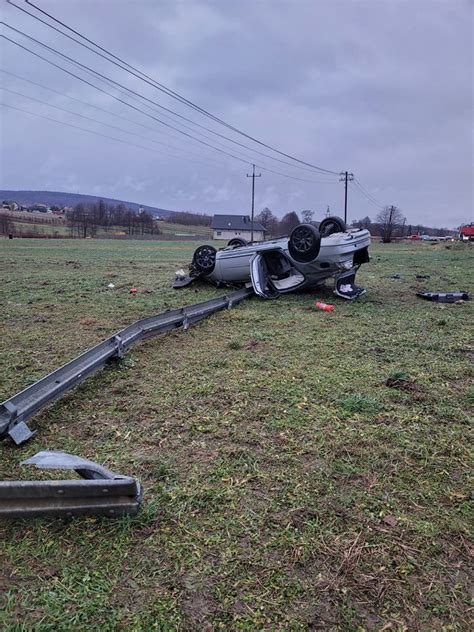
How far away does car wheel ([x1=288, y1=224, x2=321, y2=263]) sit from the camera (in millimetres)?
7488

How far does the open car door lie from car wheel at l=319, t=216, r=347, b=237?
154 cm

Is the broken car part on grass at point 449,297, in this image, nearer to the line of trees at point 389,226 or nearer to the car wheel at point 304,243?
the car wheel at point 304,243

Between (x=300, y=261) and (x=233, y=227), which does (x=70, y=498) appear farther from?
(x=233, y=227)

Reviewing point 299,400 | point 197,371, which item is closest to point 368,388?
point 299,400

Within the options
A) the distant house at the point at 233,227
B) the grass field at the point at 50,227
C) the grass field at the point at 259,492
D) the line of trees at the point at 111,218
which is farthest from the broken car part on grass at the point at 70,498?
the distant house at the point at 233,227

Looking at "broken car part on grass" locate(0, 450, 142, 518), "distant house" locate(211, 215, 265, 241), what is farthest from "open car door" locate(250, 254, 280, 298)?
"distant house" locate(211, 215, 265, 241)

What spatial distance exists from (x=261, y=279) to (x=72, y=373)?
5316 mm

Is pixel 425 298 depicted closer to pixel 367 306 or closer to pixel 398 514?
pixel 367 306

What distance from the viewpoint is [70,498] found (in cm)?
192

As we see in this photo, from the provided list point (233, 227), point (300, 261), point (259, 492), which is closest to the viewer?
point (259, 492)

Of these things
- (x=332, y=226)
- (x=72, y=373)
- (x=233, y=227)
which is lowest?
(x=72, y=373)

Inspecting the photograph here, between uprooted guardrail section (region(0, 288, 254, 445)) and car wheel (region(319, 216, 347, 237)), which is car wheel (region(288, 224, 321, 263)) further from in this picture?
uprooted guardrail section (region(0, 288, 254, 445))

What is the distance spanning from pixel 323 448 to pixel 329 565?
89 centimetres

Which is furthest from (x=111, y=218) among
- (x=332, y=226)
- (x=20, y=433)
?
(x=20, y=433)
